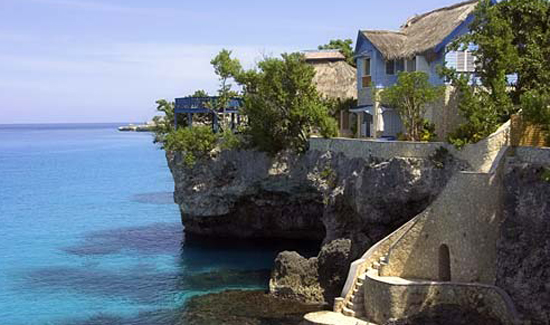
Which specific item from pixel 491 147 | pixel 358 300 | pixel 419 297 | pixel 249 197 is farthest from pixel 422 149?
pixel 249 197

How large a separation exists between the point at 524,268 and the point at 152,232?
35.8 m

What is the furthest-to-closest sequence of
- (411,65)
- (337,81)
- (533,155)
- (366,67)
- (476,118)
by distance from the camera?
(337,81)
(366,67)
(411,65)
(476,118)
(533,155)

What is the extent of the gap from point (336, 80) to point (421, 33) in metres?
8.50

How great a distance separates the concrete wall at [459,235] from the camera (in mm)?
28219

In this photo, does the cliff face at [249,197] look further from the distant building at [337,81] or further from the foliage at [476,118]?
the foliage at [476,118]

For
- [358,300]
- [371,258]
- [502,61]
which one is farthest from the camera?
[502,61]

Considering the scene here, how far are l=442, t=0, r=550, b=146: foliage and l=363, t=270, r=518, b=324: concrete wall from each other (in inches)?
270

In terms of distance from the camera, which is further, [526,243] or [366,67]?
[366,67]

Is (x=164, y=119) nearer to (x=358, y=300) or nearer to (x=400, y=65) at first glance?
(x=400, y=65)

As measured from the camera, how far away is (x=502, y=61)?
3344cm

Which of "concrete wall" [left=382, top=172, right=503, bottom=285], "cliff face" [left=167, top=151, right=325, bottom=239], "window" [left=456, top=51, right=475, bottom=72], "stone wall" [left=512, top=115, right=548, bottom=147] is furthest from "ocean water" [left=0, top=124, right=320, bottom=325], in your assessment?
"stone wall" [left=512, top=115, right=548, bottom=147]

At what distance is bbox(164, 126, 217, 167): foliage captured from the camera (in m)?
47.8

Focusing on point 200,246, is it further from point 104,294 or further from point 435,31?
point 435,31

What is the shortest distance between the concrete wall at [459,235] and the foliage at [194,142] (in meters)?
20.6
